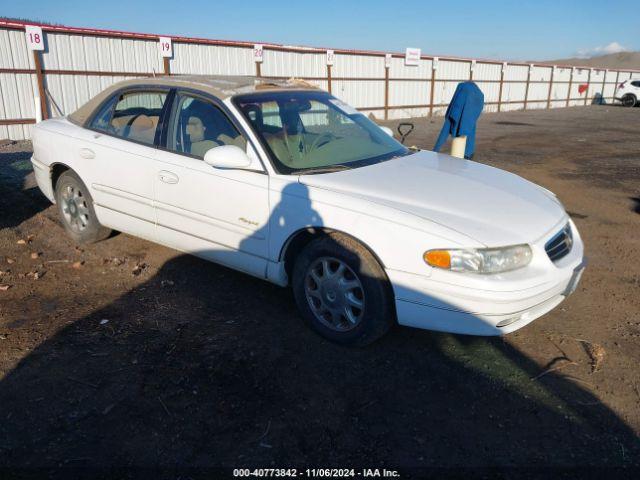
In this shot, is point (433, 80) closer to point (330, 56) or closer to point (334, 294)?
point (330, 56)

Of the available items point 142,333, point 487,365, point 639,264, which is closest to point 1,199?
point 142,333

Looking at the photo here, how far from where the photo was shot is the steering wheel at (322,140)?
3930 millimetres

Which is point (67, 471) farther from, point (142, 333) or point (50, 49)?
point (50, 49)

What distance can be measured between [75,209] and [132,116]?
3.91 feet

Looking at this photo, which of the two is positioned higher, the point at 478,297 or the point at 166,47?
the point at 166,47

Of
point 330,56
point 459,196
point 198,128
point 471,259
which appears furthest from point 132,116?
point 330,56

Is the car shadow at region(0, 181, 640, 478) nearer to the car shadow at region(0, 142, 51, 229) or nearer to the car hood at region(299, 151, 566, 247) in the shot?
the car hood at region(299, 151, 566, 247)

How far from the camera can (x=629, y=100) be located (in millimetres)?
36031

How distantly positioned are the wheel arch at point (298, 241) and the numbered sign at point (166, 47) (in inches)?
552

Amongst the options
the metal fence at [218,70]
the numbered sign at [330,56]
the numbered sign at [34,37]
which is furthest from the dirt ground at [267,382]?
the numbered sign at [330,56]

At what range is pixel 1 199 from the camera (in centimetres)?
687

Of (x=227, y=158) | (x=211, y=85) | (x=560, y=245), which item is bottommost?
(x=560, y=245)

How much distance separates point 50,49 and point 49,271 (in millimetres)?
11538

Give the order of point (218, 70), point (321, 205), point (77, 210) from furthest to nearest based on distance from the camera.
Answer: point (218, 70) < point (77, 210) < point (321, 205)
